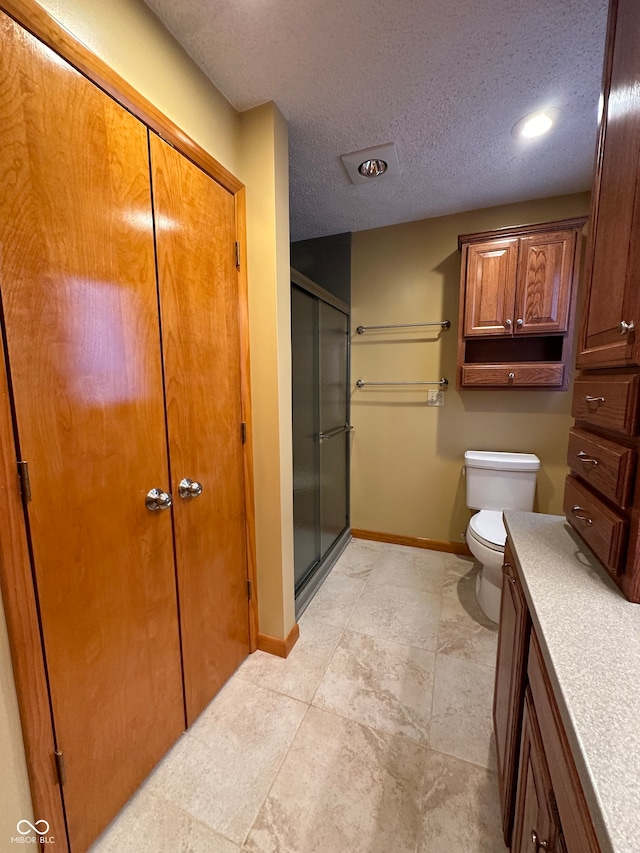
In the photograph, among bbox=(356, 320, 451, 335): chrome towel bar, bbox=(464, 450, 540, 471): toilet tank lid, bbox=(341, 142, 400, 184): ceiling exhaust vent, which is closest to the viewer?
bbox=(341, 142, 400, 184): ceiling exhaust vent

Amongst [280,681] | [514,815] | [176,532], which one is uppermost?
[176,532]

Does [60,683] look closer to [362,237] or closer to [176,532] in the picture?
[176,532]

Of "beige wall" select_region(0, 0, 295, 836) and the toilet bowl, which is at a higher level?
"beige wall" select_region(0, 0, 295, 836)

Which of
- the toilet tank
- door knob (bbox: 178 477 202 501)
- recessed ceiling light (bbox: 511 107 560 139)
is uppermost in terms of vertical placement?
recessed ceiling light (bbox: 511 107 560 139)

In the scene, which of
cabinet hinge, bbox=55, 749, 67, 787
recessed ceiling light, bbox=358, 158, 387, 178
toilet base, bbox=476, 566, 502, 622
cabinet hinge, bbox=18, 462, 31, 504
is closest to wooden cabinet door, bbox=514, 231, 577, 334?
recessed ceiling light, bbox=358, 158, 387, 178

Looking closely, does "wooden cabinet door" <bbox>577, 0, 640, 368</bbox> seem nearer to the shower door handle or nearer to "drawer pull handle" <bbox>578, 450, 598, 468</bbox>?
"drawer pull handle" <bbox>578, 450, 598, 468</bbox>

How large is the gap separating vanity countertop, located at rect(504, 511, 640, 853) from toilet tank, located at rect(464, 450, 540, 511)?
1.27 metres

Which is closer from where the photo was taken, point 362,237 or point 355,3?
point 355,3

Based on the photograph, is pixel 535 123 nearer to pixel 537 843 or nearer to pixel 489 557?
pixel 489 557

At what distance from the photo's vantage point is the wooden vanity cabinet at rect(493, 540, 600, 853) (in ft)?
1.55

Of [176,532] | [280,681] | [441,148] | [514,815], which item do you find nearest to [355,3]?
[441,148]

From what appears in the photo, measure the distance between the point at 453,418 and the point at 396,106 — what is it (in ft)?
5.69

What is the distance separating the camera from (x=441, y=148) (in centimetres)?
161

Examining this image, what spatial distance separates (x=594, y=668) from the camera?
545 mm
